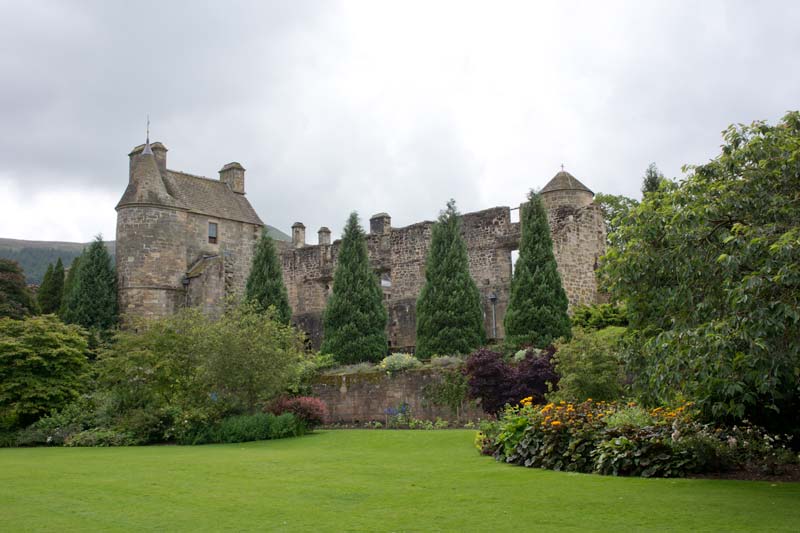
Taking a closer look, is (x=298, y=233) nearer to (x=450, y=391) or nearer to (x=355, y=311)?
(x=355, y=311)

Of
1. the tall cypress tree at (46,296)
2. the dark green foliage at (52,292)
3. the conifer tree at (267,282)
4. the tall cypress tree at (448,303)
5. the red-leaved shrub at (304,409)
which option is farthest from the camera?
the dark green foliage at (52,292)

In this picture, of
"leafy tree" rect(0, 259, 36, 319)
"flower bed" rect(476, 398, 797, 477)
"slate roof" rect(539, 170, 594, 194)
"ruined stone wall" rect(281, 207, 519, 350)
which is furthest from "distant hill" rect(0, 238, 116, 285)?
"flower bed" rect(476, 398, 797, 477)

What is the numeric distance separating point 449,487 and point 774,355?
462cm

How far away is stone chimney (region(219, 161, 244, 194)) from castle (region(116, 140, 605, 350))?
2.3 inches

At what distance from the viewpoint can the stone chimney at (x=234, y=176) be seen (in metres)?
44.7

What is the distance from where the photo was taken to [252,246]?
43.6 metres

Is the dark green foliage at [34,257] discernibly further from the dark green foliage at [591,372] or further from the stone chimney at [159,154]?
the dark green foliage at [591,372]

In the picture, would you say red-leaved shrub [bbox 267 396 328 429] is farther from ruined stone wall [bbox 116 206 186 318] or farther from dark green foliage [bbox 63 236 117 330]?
dark green foliage [bbox 63 236 117 330]

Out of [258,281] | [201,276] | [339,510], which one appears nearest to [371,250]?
[258,281]

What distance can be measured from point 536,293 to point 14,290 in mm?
29419

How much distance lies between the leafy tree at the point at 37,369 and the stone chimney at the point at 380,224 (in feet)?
49.2

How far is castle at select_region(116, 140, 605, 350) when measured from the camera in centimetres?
3050

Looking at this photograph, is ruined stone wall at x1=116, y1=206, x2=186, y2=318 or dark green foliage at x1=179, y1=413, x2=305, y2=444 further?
ruined stone wall at x1=116, y1=206, x2=186, y2=318

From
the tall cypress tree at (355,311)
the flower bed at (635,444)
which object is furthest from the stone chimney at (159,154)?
the flower bed at (635,444)
